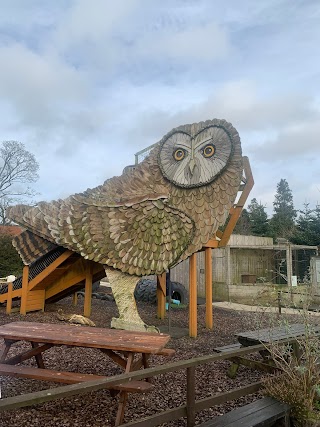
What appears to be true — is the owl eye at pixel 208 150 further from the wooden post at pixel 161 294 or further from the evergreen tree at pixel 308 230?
the evergreen tree at pixel 308 230

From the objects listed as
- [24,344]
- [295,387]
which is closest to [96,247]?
[24,344]

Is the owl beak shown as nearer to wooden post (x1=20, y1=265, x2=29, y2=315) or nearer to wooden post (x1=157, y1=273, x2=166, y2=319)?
wooden post (x1=157, y1=273, x2=166, y2=319)

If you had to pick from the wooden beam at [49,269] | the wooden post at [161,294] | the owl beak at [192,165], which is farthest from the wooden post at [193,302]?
the wooden beam at [49,269]

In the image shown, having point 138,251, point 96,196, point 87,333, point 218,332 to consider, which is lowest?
point 218,332

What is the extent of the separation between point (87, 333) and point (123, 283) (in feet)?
10.1

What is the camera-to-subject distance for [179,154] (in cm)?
784

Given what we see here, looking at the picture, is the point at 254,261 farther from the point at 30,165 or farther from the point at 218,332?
the point at 30,165

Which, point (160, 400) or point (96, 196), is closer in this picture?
point (160, 400)

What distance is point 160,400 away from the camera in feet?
12.8

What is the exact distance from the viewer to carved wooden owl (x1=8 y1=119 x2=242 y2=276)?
6.98 meters

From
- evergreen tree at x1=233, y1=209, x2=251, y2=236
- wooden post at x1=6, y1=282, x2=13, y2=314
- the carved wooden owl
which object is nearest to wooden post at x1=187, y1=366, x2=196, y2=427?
the carved wooden owl

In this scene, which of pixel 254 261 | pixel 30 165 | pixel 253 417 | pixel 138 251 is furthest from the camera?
pixel 30 165

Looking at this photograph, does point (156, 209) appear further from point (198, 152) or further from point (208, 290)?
point (208, 290)

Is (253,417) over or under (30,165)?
under
